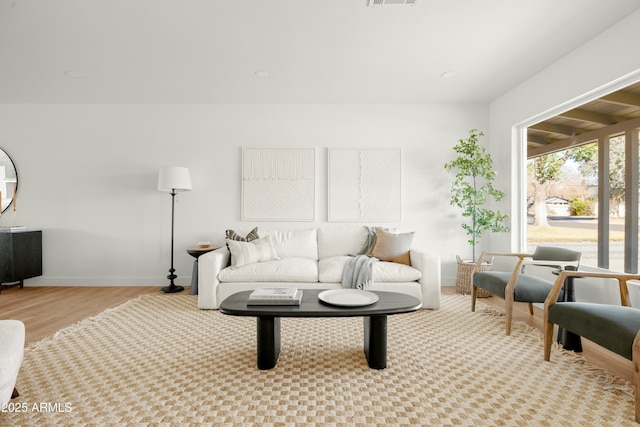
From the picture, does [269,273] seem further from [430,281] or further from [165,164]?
[165,164]

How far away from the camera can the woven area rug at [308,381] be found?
1533 millimetres

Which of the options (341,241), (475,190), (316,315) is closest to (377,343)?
(316,315)

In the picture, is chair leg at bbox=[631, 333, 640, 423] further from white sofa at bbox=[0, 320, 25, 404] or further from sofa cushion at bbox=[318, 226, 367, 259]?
white sofa at bbox=[0, 320, 25, 404]

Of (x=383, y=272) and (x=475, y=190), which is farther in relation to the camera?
(x=475, y=190)

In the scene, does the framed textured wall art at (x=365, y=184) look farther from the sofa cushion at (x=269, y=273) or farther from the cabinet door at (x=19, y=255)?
the cabinet door at (x=19, y=255)

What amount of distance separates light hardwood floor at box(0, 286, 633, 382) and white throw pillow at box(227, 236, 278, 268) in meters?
1.11

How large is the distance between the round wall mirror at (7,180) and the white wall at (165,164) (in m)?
0.08

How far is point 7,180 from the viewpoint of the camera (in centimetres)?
432

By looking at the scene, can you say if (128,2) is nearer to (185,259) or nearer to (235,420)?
(235,420)

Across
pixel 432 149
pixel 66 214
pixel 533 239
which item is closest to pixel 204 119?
pixel 66 214

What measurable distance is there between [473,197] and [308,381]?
134 inches

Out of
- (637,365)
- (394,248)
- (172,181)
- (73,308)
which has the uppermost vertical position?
(172,181)

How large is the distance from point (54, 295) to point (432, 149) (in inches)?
201

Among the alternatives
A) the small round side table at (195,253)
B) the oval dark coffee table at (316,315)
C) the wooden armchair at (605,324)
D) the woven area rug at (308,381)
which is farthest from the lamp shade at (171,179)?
the wooden armchair at (605,324)
